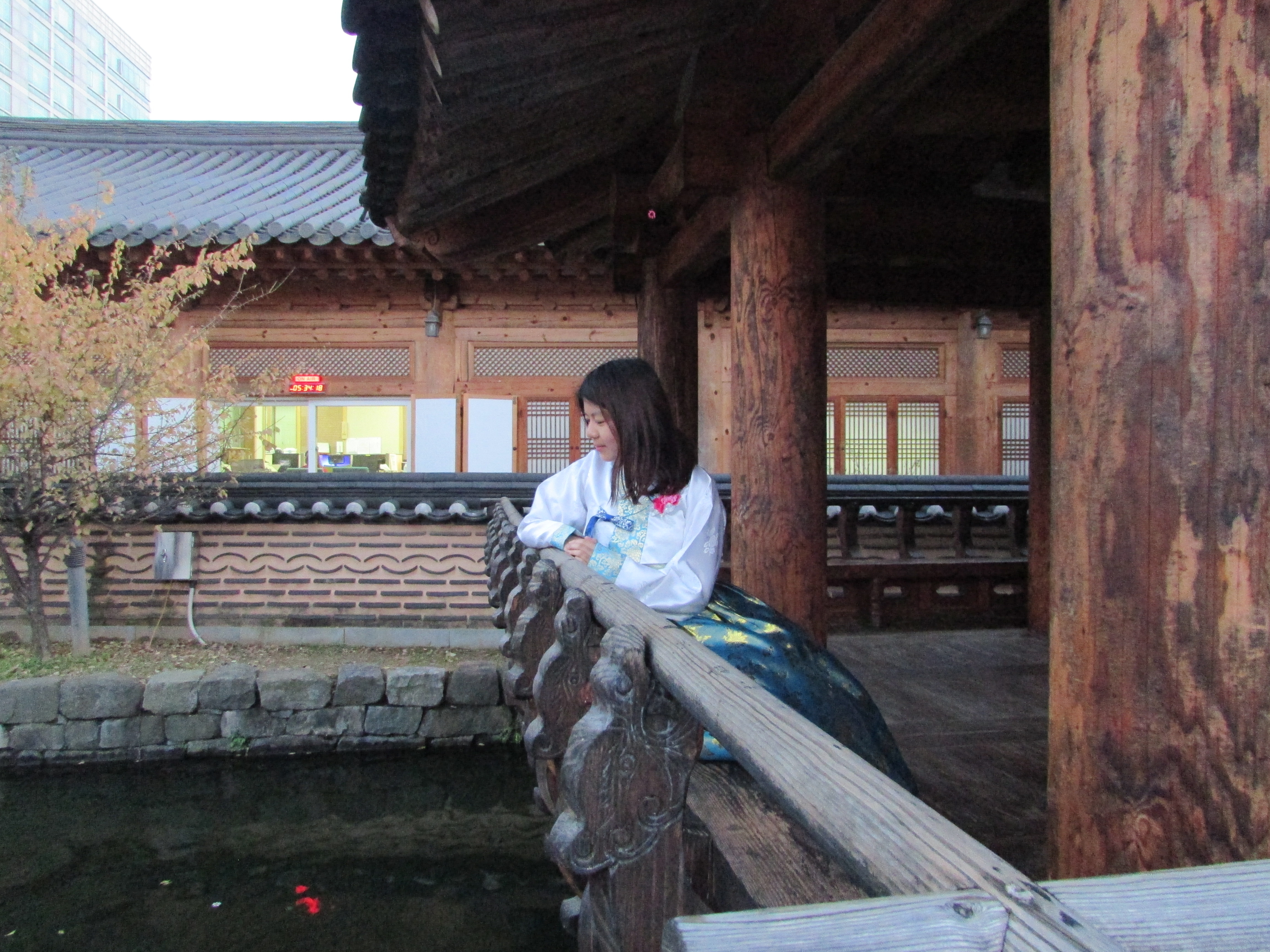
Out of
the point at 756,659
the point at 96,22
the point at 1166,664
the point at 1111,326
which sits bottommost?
the point at 756,659

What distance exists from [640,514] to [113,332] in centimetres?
589

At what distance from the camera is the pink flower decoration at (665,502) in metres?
2.58

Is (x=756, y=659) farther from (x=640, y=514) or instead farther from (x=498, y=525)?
(x=498, y=525)

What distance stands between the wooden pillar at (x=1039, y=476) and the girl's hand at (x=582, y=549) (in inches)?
172

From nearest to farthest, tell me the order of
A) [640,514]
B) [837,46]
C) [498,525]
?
1. [640,514]
2. [837,46]
3. [498,525]

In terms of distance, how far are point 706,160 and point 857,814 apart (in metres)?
3.13

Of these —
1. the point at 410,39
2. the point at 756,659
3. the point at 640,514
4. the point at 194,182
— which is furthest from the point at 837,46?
the point at 194,182

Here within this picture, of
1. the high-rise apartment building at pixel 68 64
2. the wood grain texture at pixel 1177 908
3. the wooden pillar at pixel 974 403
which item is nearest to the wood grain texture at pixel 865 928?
the wood grain texture at pixel 1177 908

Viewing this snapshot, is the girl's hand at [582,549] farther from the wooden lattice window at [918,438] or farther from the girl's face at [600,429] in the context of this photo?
the wooden lattice window at [918,438]

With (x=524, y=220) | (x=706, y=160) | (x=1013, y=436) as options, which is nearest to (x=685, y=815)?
(x=706, y=160)

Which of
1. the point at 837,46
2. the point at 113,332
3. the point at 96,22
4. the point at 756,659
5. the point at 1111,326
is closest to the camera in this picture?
the point at 1111,326

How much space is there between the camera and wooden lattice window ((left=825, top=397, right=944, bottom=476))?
10422 mm

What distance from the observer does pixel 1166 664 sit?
1.20 meters

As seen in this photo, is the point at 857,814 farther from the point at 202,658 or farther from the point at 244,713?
the point at 202,658
